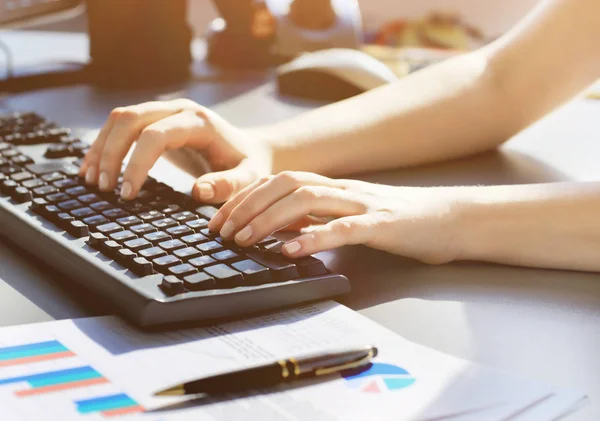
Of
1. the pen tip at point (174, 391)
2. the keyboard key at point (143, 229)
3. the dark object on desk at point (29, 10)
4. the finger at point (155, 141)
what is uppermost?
the dark object on desk at point (29, 10)

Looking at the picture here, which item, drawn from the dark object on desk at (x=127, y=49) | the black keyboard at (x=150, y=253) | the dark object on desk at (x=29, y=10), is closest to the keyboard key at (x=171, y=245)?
the black keyboard at (x=150, y=253)

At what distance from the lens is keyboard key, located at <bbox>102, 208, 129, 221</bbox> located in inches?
24.4

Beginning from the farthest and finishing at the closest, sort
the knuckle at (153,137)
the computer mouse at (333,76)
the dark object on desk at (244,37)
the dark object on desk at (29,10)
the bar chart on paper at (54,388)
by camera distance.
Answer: the dark object on desk at (244,37) → the dark object on desk at (29,10) → the computer mouse at (333,76) → the knuckle at (153,137) → the bar chart on paper at (54,388)

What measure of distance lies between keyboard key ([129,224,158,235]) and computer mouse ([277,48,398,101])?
58 cm

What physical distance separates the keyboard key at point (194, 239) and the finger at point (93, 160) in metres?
0.17

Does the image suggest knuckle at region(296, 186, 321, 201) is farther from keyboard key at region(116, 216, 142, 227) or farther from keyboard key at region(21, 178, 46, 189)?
keyboard key at region(21, 178, 46, 189)

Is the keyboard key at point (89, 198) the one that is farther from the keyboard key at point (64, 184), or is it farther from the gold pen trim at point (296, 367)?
the gold pen trim at point (296, 367)

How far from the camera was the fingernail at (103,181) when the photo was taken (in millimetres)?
685

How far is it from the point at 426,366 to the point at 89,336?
0.66 ft

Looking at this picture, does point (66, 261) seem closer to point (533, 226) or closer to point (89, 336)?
point (89, 336)

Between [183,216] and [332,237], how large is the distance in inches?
4.9

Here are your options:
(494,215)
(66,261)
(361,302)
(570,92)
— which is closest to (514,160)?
(570,92)

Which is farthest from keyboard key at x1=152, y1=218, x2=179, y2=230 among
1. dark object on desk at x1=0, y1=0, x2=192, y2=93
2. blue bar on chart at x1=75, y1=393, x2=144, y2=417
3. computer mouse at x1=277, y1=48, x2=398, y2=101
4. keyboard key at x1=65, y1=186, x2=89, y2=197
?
dark object on desk at x1=0, y1=0, x2=192, y2=93

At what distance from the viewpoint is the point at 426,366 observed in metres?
Answer: 0.45
